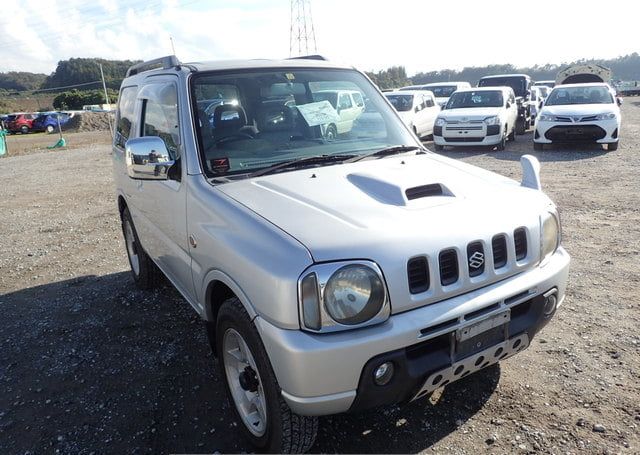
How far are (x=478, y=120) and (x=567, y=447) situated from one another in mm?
10856

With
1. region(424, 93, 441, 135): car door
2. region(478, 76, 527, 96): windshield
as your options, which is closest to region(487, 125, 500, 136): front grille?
region(424, 93, 441, 135): car door

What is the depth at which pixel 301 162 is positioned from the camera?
117 inches

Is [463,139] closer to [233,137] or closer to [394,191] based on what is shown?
[233,137]

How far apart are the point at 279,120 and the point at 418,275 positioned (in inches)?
63.7

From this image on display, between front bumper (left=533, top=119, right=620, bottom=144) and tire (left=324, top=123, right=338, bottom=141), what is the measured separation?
10323 mm

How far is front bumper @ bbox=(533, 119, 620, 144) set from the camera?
11.4m

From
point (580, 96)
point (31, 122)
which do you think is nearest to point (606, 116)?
point (580, 96)

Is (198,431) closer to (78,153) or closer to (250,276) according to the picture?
(250,276)

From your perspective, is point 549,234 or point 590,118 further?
point 590,118

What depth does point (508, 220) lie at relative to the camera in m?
2.34

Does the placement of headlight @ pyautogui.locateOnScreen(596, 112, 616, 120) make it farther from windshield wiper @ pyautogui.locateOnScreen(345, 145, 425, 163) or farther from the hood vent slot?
the hood vent slot

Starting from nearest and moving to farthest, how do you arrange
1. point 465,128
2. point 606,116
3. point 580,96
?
point 606,116 < point 465,128 < point 580,96

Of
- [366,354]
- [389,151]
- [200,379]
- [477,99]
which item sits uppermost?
[477,99]

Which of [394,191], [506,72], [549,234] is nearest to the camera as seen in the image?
[394,191]
